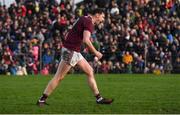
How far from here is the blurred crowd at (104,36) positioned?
29188mm

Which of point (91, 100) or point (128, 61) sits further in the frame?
point (128, 61)

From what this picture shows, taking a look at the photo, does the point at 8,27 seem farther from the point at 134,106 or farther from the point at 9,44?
the point at 134,106

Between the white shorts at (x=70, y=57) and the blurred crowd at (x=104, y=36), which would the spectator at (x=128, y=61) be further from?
the white shorts at (x=70, y=57)

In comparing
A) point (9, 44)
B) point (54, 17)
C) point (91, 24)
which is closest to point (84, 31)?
point (91, 24)

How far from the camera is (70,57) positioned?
43.8 feet

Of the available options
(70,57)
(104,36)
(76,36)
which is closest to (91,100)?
(70,57)

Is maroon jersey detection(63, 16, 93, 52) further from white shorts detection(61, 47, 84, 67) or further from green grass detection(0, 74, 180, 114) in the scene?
green grass detection(0, 74, 180, 114)

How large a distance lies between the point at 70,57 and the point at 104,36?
17.0m

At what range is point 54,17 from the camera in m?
31.9

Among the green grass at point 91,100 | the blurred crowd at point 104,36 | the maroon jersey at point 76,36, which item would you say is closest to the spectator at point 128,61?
the blurred crowd at point 104,36

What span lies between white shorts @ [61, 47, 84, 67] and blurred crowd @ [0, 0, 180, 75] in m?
14.8

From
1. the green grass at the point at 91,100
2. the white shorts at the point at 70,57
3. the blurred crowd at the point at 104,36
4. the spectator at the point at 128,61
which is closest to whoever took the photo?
the green grass at the point at 91,100

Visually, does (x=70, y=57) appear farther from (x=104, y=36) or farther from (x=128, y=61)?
(x=104, y=36)

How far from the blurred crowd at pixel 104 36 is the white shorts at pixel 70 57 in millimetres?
14821
